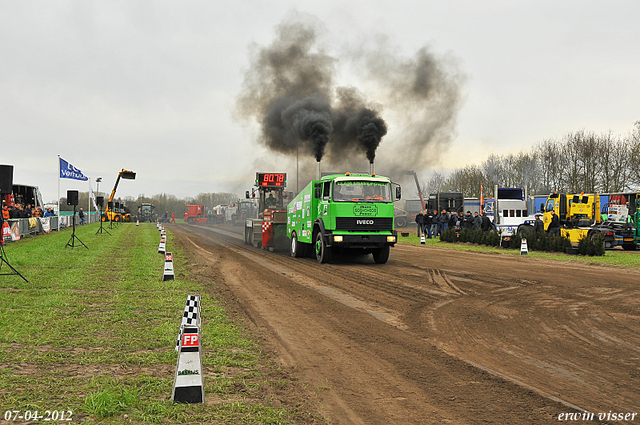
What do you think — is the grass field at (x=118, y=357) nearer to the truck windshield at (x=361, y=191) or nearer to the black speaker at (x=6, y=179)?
the black speaker at (x=6, y=179)

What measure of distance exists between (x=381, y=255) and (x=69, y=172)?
2556 cm

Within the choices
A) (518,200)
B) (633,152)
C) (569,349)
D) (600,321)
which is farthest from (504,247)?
(633,152)

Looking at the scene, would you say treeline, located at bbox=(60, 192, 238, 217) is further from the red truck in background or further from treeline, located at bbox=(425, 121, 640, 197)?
treeline, located at bbox=(425, 121, 640, 197)

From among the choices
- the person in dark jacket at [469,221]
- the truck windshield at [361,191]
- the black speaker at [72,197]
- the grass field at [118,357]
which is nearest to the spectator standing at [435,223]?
the person in dark jacket at [469,221]

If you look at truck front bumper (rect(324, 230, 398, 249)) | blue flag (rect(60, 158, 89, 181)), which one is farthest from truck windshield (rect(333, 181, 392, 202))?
blue flag (rect(60, 158, 89, 181))

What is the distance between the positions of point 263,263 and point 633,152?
129 feet

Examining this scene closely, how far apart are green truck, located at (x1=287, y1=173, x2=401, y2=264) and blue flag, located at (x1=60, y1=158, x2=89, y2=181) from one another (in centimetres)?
2283

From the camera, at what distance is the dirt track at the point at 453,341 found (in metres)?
4.59

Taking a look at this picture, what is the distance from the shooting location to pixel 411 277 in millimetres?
13820

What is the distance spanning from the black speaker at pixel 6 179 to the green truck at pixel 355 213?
29.6 ft

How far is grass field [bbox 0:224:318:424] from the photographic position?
4.28 meters

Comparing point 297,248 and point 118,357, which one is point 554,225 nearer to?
point 297,248

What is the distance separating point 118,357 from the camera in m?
5.84

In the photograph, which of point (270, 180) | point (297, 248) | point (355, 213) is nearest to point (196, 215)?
point (270, 180)
